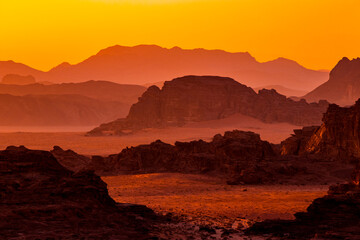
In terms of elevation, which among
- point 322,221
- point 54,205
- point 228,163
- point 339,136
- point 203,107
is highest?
point 203,107

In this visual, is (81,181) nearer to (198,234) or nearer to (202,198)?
(198,234)

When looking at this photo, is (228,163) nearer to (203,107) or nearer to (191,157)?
(191,157)

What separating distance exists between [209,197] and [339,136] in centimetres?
1564

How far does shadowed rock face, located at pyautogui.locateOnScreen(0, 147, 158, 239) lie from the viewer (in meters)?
17.0

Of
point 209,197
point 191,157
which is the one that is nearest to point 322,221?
point 209,197

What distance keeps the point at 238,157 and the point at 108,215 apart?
2286 cm

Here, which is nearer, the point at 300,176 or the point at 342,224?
the point at 342,224

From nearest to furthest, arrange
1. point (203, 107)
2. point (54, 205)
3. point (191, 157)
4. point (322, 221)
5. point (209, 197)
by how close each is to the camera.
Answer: point (54, 205), point (322, 221), point (209, 197), point (191, 157), point (203, 107)

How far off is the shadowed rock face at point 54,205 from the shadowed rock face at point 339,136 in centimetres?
2196

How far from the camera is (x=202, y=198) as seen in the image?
28.4 meters

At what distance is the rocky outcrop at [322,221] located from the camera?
59.0ft

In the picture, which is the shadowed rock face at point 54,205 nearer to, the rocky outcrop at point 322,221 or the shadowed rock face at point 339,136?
the rocky outcrop at point 322,221

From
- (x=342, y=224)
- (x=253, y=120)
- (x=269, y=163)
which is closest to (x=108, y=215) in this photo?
(x=342, y=224)

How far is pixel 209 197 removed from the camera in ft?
94.3
